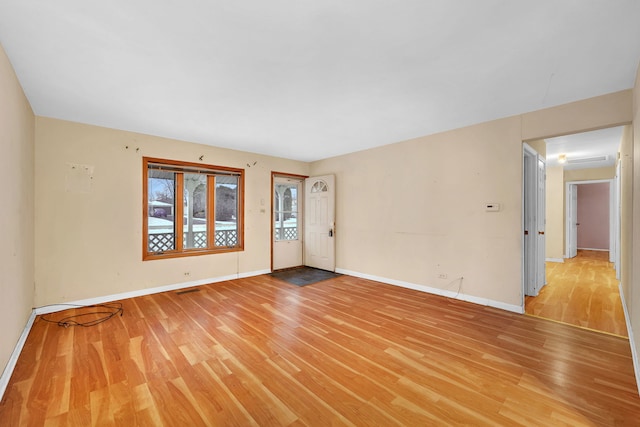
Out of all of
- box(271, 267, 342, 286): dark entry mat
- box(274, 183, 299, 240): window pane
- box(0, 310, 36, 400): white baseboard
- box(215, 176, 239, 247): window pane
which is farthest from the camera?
box(274, 183, 299, 240): window pane

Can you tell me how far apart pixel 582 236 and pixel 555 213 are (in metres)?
3.63

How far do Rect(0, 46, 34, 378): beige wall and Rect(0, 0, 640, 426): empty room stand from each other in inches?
1.8

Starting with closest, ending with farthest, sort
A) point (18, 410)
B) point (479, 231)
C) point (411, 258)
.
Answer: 1. point (18, 410)
2. point (479, 231)
3. point (411, 258)

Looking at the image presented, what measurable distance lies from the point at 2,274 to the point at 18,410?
957 millimetres

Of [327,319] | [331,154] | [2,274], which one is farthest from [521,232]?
[2,274]

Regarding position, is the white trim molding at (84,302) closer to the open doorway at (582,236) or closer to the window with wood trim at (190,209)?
the window with wood trim at (190,209)

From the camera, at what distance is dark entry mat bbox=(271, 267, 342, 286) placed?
4965 millimetres

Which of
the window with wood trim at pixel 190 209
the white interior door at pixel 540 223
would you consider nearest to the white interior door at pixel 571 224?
the white interior door at pixel 540 223

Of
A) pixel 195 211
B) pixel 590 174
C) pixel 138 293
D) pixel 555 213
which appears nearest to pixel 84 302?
pixel 138 293

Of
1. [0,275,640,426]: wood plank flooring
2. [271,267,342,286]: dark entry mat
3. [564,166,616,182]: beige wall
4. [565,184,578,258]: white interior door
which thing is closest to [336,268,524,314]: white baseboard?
[0,275,640,426]: wood plank flooring

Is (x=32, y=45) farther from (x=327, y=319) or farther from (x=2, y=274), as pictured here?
(x=327, y=319)

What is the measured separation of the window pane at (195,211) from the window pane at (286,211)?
5.09ft

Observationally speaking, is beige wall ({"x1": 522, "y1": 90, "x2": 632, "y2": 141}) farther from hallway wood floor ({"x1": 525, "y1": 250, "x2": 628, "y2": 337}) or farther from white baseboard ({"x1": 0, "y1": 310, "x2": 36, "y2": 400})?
white baseboard ({"x1": 0, "y1": 310, "x2": 36, "y2": 400})

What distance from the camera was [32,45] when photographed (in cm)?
200
